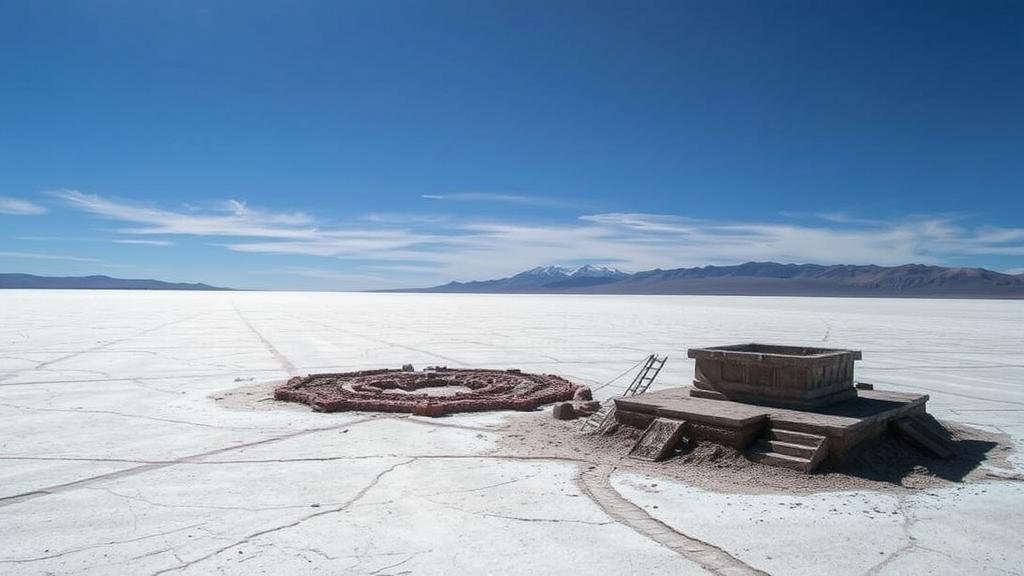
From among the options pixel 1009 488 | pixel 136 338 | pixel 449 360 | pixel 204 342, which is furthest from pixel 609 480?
pixel 136 338

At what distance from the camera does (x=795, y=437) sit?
711 cm

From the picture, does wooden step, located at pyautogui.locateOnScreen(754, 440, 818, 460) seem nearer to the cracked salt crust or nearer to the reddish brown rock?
the cracked salt crust

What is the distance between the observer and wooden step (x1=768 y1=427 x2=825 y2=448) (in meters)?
6.95

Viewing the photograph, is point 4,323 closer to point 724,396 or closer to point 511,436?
point 511,436

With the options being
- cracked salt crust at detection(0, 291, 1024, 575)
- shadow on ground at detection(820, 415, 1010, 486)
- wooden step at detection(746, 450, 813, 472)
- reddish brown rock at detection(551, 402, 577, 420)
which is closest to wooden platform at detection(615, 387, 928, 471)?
wooden step at detection(746, 450, 813, 472)

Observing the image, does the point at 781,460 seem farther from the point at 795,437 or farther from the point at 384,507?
the point at 384,507

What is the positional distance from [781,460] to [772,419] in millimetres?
636

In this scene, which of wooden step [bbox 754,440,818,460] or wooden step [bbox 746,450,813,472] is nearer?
wooden step [bbox 746,450,813,472]

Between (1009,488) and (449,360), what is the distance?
12.2 metres

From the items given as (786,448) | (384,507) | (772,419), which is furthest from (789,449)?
(384,507)

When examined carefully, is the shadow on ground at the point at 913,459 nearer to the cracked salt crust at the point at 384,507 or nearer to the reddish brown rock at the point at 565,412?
the cracked salt crust at the point at 384,507

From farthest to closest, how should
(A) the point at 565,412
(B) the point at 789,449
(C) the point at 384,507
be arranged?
(A) the point at 565,412, (B) the point at 789,449, (C) the point at 384,507

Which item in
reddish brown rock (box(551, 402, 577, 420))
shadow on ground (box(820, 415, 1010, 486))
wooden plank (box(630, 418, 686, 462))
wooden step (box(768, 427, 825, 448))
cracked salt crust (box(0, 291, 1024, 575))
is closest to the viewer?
cracked salt crust (box(0, 291, 1024, 575))

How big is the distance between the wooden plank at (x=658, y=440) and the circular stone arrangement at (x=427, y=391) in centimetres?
299
